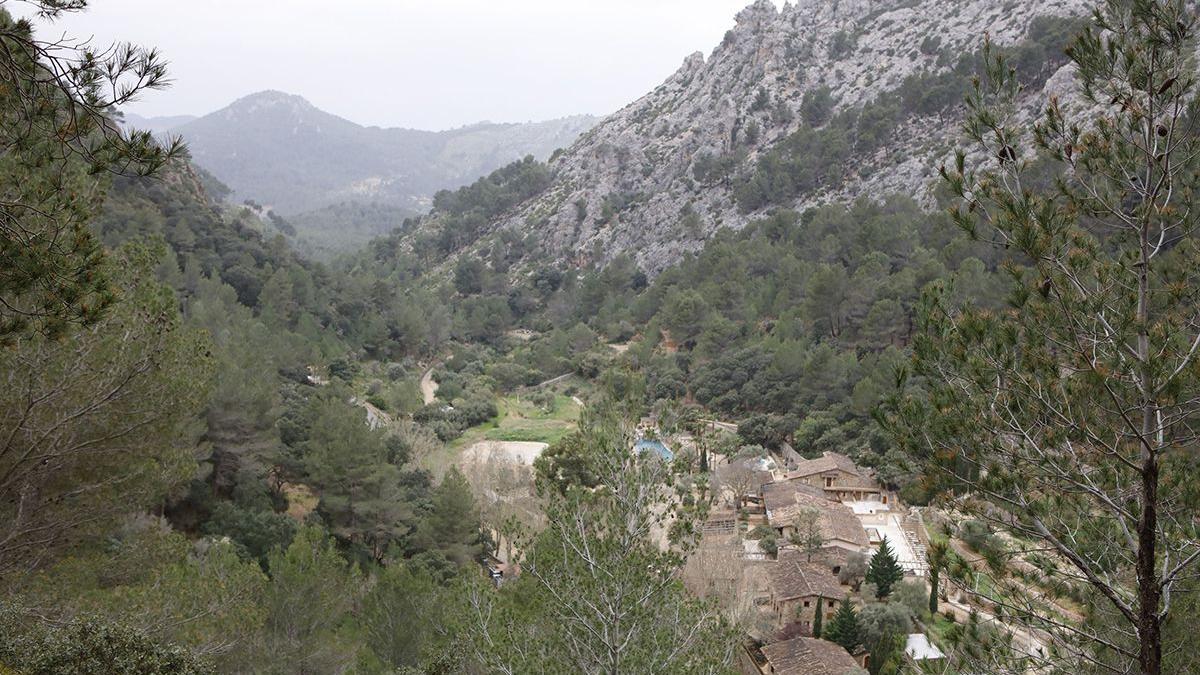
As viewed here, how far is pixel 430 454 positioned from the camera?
28453mm

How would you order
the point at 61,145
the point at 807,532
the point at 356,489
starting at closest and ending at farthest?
the point at 61,145, the point at 356,489, the point at 807,532

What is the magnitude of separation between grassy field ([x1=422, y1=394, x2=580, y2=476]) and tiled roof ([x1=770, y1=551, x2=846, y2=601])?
13640mm

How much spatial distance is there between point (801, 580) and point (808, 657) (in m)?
2.98

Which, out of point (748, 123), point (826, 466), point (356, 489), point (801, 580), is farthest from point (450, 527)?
point (748, 123)

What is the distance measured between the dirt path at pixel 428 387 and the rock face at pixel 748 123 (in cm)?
2284

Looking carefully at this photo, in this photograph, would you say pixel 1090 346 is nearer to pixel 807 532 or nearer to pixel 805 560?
pixel 805 560

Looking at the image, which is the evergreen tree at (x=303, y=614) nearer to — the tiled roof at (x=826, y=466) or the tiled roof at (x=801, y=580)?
the tiled roof at (x=801, y=580)

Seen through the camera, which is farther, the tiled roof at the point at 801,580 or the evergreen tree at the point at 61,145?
the tiled roof at the point at 801,580

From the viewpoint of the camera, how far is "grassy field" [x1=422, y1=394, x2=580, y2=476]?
33.5 m

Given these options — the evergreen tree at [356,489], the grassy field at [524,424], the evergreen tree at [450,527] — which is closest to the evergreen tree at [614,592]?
the evergreen tree at [450,527]

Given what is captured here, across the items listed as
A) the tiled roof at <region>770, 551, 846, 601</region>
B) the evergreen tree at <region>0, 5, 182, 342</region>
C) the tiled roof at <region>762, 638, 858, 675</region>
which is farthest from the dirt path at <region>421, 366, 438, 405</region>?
the evergreen tree at <region>0, 5, 182, 342</region>

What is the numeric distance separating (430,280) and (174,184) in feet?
90.7

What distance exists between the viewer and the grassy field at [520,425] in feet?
110

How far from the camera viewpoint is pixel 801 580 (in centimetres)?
1766
